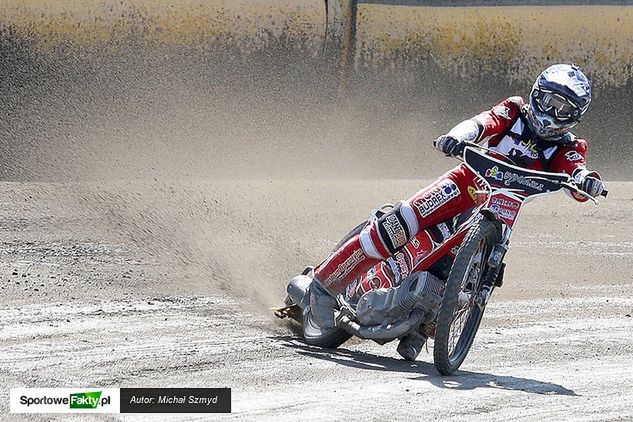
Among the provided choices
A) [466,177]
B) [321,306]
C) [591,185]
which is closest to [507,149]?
[466,177]

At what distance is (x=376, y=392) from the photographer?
589 centimetres

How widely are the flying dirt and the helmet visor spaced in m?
1.47

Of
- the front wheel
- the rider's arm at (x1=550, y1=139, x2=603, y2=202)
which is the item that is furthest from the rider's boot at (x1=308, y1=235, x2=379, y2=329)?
the rider's arm at (x1=550, y1=139, x2=603, y2=202)

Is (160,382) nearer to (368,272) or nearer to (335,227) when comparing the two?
(368,272)

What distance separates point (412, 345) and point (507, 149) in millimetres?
1269

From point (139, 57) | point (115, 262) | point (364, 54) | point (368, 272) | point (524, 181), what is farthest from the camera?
point (364, 54)

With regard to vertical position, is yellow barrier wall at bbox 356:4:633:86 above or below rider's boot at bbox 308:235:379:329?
above

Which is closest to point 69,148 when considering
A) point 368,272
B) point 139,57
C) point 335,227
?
point 139,57

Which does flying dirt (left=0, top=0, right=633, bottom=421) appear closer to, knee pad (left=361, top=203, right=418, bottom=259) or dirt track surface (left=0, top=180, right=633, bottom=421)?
dirt track surface (left=0, top=180, right=633, bottom=421)

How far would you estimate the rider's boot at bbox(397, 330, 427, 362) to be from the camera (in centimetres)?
687

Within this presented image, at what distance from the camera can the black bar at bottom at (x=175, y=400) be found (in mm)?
5262

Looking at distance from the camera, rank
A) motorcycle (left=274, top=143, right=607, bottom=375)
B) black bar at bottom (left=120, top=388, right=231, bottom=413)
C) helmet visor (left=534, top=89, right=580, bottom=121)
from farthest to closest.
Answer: helmet visor (left=534, top=89, right=580, bottom=121) → motorcycle (left=274, top=143, right=607, bottom=375) → black bar at bottom (left=120, top=388, right=231, bottom=413)

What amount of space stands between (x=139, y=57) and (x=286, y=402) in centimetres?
874

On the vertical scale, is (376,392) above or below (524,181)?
below
